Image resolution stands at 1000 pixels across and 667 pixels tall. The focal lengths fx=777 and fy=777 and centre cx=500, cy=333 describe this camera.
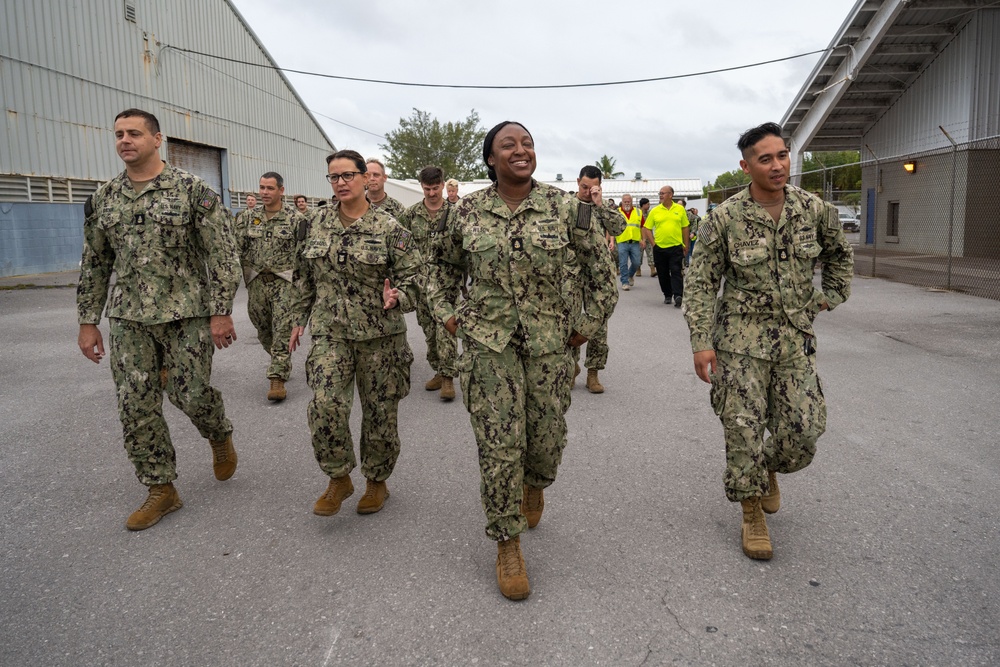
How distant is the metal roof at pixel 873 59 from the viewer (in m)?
19.6

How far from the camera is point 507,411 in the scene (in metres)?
3.42

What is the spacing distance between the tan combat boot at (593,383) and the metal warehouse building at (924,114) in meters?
11.5

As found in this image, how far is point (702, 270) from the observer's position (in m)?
3.85

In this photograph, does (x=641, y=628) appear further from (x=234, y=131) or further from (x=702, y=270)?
(x=234, y=131)

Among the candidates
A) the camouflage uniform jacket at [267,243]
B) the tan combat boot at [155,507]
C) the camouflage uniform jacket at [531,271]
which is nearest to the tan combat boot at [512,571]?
the camouflage uniform jacket at [531,271]

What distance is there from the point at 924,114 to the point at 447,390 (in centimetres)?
2168

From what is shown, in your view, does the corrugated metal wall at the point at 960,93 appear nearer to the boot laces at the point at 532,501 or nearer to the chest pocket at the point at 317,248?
the boot laces at the point at 532,501

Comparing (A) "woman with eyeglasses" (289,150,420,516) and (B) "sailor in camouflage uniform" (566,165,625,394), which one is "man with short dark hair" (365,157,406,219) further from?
(A) "woman with eyeglasses" (289,150,420,516)

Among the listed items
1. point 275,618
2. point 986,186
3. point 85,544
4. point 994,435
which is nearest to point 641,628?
point 275,618

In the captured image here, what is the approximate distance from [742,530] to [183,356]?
3.08 meters

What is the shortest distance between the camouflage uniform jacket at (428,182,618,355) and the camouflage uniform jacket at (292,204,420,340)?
609mm

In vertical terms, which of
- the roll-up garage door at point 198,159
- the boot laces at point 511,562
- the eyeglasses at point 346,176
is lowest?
the boot laces at point 511,562

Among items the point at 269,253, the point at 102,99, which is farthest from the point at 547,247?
the point at 102,99

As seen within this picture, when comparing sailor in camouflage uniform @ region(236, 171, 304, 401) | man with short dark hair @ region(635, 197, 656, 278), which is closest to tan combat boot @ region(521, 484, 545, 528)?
sailor in camouflage uniform @ region(236, 171, 304, 401)
